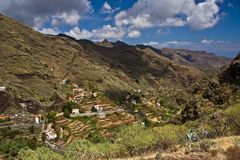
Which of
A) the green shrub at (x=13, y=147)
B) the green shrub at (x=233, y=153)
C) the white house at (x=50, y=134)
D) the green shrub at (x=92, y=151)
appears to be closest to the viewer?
the green shrub at (x=233, y=153)

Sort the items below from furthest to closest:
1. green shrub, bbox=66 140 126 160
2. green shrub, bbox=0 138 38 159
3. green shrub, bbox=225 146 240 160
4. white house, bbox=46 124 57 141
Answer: white house, bbox=46 124 57 141 → green shrub, bbox=0 138 38 159 → green shrub, bbox=66 140 126 160 → green shrub, bbox=225 146 240 160

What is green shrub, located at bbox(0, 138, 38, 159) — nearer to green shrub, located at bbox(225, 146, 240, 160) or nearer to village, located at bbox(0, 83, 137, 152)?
village, located at bbox(0, 83, 137, 152)

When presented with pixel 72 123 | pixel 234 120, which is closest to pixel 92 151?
pixel 234 120

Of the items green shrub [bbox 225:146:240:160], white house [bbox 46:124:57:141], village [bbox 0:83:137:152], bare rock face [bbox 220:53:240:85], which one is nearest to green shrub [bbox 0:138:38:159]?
village [bbox 0:83:137:152]

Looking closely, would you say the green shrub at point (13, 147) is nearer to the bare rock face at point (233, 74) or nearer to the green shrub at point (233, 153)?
the bare rock face at point (233, 74)

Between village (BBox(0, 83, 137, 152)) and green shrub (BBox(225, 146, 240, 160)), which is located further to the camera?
village (BBox(0, 83, 137, 152))

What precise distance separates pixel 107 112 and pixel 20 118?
41756mm

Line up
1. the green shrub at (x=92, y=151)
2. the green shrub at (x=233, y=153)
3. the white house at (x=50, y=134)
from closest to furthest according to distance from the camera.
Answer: the green shrub at (x=233, y=153) < the green shrub at (x=92, y=151) < the white house at (x=50, y=134)

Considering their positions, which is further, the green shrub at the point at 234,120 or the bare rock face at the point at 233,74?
the bare rock face at the point at 233,74

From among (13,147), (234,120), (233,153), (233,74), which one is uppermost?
(233,74)

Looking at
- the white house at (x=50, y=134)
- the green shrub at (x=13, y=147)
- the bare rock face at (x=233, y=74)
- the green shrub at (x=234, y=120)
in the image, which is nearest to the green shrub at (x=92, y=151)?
the green shrub at (x=234, y=120)

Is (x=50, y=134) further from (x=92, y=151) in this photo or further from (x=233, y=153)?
(x=233, y=153)

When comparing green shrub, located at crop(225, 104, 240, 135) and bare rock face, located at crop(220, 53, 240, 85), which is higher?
bare rock face, located at crop(220, 53, 240, 85)

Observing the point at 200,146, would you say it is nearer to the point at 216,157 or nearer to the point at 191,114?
the point at 216,157
